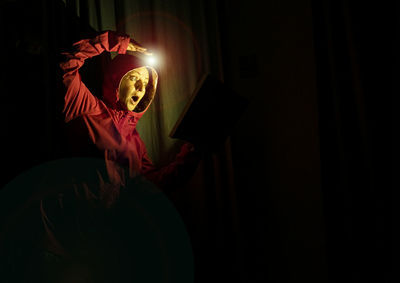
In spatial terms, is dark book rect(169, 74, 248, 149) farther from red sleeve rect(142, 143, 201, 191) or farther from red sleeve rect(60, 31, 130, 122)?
red sleeve rect(60, 31, 130, 122)

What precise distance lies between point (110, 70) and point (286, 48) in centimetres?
100

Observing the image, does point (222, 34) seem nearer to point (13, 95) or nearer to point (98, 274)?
point (13, 95)

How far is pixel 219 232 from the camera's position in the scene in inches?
60.5

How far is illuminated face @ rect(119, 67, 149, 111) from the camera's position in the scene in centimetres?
129

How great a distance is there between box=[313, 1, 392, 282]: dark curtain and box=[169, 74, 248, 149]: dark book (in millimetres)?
480

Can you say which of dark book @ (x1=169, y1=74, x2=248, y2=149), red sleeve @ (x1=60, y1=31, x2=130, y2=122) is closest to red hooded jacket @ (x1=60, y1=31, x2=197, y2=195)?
red sleeve @ (x1=60, y1=31, x2=130, y2=122)

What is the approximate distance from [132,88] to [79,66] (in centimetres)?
29

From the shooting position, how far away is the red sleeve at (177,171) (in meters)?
1.32

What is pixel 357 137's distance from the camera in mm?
1324

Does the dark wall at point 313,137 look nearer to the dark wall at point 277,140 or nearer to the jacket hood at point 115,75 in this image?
the dark wall at point 277,140

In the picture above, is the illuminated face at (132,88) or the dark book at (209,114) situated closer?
the dark book at (209,114)

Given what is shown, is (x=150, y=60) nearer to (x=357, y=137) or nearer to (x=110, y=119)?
(x=110, y=119)

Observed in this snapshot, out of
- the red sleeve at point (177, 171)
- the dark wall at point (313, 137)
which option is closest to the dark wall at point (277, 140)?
the dark wall at point (313, 137)

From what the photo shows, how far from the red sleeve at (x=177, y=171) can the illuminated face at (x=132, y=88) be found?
0.31 meters
